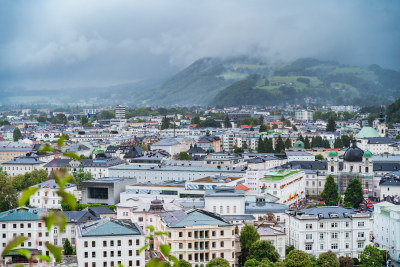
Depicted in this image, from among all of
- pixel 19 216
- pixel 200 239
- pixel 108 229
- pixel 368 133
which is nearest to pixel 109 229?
pixel 108 229

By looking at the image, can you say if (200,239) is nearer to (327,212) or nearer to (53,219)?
(327,212)

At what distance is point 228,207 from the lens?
4094 centimetres

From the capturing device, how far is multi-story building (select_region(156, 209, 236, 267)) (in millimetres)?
30766

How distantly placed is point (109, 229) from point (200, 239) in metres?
4.65

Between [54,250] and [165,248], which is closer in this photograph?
[54,250]

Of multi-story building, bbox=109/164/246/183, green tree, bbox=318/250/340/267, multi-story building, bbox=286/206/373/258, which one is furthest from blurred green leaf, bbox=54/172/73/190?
multi-story building, bbox=109/164/246/183

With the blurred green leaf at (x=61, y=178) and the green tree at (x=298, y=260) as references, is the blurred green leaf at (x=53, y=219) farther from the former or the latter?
the green tree at (x=298, y=260)

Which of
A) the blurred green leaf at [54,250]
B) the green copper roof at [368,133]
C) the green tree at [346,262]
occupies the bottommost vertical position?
the green tree at [346,262]

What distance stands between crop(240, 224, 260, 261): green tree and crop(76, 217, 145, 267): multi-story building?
5.89m

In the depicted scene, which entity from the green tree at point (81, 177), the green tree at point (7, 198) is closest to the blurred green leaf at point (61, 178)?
the green tree at point (7, 198)

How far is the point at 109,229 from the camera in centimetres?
3017

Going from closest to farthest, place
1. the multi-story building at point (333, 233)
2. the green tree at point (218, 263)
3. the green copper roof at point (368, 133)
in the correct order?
1. the green tree at point (218, 263)
2. the multi-story building at point (333, 233)
3. the green copper roof at point (368, 133)

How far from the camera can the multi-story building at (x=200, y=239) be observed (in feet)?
101

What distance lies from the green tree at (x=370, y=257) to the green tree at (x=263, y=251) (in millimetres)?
4456
